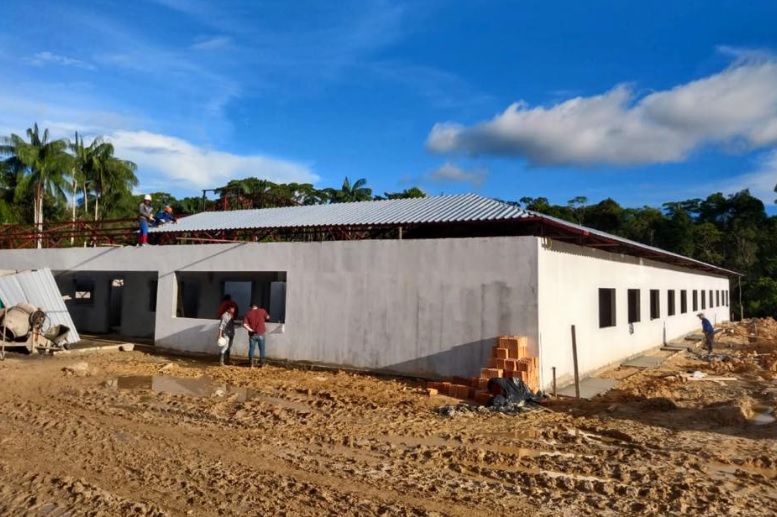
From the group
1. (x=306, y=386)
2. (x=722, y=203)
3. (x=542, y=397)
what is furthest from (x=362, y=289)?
(x=722, y=203)

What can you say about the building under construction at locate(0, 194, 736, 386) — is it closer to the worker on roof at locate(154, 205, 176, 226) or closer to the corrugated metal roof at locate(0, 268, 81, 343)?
the worker on roof at locate(154, 205, 176, 226)

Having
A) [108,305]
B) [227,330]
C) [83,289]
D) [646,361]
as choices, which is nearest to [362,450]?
[227,330]

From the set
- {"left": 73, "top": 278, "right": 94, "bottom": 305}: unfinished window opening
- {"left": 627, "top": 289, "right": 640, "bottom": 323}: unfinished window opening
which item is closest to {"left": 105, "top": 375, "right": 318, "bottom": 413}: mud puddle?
{"left": 627, "top": 289, "right": 640, "bottom": 323}: unfinished window opening

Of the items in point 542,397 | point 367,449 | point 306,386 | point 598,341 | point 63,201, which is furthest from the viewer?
point 63,201

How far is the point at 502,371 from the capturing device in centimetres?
977

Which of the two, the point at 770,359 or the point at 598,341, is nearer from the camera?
the point at 598,341

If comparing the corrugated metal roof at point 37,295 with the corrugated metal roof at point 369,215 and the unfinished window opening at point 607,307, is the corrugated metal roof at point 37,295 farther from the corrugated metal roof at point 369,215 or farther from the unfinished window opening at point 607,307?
the unfinished window opening at point 607,307

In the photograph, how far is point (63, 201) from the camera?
37.3 m

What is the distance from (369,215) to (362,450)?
9.06 metres

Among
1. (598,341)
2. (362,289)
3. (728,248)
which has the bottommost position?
(598,341)

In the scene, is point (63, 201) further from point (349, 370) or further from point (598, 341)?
point (598, 341)

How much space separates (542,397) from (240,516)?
21.1ft

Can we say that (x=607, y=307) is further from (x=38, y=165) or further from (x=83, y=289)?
(x=38, y=165)

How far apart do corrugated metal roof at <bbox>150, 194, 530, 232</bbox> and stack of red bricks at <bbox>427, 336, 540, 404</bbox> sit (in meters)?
2.87
